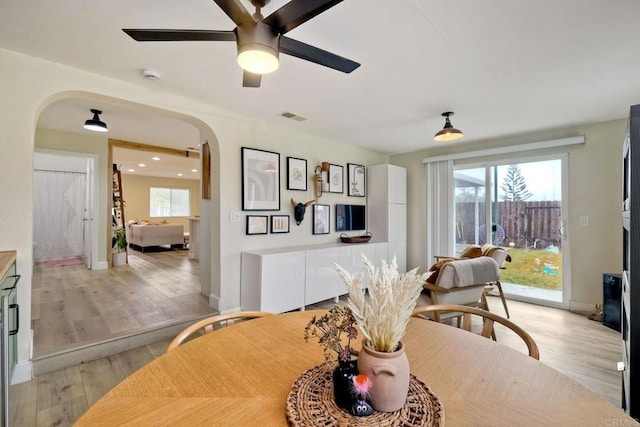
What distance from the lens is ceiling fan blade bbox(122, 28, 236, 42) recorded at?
1.35 m

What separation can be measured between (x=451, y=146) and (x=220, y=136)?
3.60m

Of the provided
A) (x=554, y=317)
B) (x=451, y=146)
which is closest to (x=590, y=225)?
(x=554, y=317)

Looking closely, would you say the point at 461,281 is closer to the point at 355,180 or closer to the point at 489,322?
the point at 489,322

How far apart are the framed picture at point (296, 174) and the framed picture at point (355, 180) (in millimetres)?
953

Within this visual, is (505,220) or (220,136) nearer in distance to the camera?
(220,136)

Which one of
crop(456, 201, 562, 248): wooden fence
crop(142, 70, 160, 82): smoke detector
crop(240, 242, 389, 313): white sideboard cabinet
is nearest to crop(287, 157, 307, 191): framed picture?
crop(240, 242, 389, 313): white sideboard cabinet

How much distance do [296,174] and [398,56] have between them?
215 cm

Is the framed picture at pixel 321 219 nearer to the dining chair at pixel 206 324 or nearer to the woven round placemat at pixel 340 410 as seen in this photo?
the dining chair at pixel 206 324

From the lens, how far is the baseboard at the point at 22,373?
2.00 meters

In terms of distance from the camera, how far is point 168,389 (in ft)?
2.74

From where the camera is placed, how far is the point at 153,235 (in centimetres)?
742

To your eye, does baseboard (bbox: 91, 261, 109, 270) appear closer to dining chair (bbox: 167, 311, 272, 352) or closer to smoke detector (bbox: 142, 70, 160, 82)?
smoke detector (bbox: 142, 70, 160, 82)

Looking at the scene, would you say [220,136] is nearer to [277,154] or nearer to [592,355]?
[277,154]

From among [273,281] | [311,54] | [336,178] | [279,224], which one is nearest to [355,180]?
[336,178]
